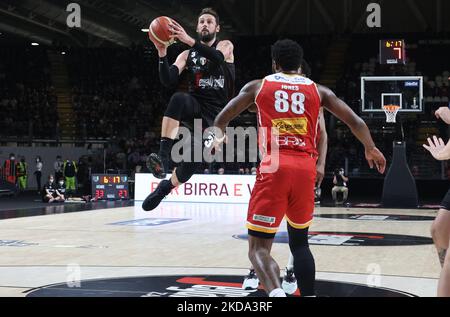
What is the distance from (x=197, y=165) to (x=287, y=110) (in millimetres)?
1894

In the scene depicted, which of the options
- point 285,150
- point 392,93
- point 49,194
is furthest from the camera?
point 49,194

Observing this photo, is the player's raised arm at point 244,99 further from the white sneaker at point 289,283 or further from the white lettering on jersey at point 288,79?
the white sneaker at point 289,283

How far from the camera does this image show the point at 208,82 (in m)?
6.56

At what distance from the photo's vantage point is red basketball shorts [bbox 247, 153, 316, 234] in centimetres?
479

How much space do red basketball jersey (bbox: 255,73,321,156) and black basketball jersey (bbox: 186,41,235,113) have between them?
5.23 ft

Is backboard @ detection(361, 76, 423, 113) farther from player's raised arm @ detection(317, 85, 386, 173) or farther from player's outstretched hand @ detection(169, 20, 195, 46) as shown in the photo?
player's raised arm @ detection(317, 85, 386, 173)

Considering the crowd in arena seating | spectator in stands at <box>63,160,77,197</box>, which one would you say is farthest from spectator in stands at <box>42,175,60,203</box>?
the crowd in arena seating

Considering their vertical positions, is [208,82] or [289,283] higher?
[208,82]

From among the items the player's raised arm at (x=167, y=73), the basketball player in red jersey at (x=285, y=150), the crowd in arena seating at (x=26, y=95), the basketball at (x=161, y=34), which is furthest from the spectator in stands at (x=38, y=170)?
the basketball player in red jersey at (x=285, y=150)

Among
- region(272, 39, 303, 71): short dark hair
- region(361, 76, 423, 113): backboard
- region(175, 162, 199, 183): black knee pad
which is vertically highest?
region(361, 76, 423, 113): backboard

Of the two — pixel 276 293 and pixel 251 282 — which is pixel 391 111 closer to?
pixel 251 282

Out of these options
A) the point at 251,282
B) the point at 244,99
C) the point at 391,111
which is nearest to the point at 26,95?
the point at 391,111
